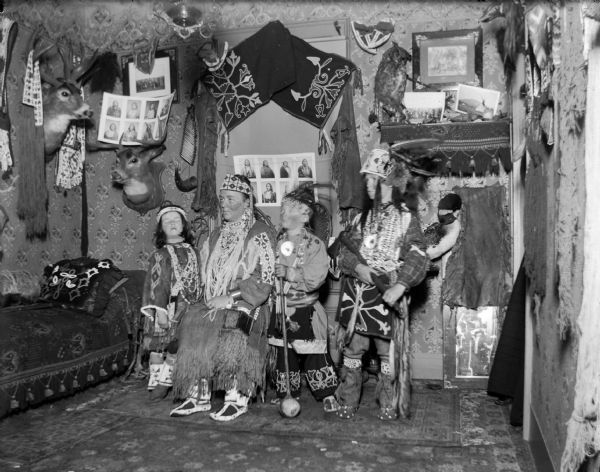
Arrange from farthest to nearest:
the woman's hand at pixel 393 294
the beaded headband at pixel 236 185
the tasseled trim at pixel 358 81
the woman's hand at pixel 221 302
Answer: the tasseled trim at pixel 358 81, the beaded headband at pixel 236 185, the woman's hand at pixel 221 302, the woman's hand at pixel 393 294

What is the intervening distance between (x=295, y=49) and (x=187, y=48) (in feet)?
3.33

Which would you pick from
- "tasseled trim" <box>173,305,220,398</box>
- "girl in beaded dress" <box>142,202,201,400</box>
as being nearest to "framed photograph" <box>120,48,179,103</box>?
"girl in beaded dress" <box>142,202,201,400</box>

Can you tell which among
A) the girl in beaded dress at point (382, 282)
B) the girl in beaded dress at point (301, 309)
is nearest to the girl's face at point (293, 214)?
the girl in beaded dress at point (301, 309)

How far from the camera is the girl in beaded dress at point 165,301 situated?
166 inches

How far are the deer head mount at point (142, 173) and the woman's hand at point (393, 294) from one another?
2448mm

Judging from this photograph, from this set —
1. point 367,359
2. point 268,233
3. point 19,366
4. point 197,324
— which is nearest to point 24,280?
point 19,366

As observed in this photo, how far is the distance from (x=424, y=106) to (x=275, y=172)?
1.31 m

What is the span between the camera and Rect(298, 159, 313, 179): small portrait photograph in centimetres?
490

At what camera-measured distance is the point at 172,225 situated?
435 cm

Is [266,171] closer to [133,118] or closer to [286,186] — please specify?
[286,186]

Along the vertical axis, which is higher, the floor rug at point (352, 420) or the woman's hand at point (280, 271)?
the woman's hand at point (280, 271)

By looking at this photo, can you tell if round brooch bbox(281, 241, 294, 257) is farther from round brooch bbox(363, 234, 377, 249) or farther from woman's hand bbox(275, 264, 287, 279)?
round brooch bbox(363, 234, 377, 249)

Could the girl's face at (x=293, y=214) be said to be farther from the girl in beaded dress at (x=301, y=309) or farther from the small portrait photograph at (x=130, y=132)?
the small portrait photograph at (x=130, y=132)

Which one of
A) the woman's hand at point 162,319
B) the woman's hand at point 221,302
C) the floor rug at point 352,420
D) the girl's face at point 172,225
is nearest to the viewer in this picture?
the floor rug at point 352,420
